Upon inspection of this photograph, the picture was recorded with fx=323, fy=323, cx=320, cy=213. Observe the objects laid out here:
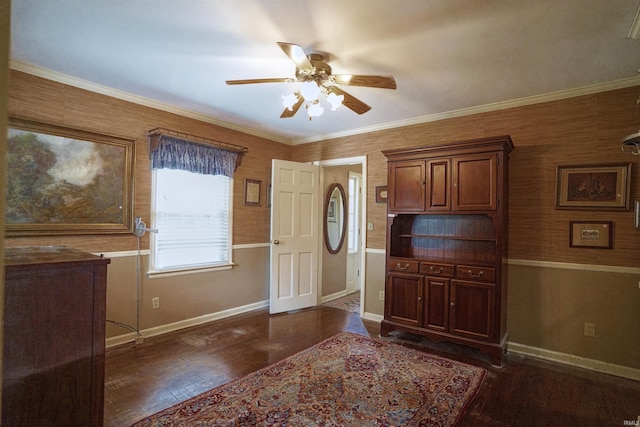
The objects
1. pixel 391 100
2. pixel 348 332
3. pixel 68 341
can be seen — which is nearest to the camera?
pixel 68 341

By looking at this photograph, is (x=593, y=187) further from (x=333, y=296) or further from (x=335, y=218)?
(x=333, y=296)

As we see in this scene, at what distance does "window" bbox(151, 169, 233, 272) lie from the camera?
11.6 feet

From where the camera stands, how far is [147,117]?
11.2 feet

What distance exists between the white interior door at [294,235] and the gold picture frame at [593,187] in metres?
2.86

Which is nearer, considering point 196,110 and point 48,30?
point 48,30

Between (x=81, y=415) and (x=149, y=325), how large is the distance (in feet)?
7.26

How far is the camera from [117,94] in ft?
10.4

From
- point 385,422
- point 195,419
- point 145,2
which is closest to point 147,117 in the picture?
point 145,2

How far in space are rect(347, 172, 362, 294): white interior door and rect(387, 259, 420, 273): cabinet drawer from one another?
2.07m

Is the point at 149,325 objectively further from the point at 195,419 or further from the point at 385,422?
the point at 385,422

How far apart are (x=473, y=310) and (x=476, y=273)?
0.35 m

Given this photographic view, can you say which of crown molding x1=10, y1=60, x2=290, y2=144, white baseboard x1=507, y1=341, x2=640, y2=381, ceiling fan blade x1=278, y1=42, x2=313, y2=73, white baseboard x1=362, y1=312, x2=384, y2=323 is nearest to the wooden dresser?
ceiling fan blade x1=278, y1=42, x2=313, y2=73

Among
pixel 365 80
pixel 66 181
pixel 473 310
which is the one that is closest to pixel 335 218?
pixel 473 310

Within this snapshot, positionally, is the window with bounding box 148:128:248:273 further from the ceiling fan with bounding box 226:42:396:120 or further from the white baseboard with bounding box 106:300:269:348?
the ceiling fan with bounding box 226:42:396:120
